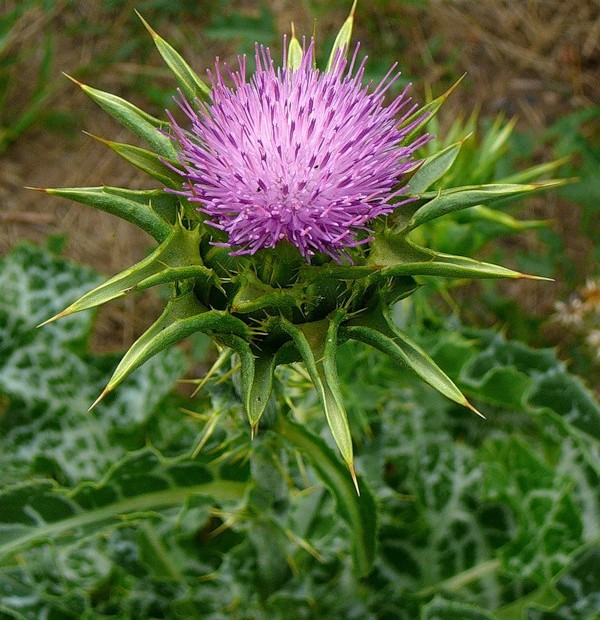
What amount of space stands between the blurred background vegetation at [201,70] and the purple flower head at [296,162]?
209 centimetres

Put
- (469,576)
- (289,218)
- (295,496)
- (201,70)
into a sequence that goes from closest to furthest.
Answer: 1. (289,218)
2. (295,496)
3. (469,576)
4. (201,70)

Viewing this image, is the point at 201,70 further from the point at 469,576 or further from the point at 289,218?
the point at 289,218

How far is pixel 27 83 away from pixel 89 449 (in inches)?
81.2

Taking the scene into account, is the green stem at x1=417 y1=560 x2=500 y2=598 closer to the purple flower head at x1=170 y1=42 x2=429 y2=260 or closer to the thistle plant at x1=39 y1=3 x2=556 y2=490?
the thistle plant at x1=39 y1=3 x2=556 y2=490

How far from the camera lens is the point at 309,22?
12.9 feet

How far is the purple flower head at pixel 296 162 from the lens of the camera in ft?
4.52

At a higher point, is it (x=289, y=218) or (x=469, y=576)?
(x=289, y=218)

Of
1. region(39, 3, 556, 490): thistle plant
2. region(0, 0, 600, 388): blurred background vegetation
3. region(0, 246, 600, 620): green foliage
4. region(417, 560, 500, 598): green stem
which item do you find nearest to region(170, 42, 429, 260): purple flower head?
region(39, 3, 556, 490): thistle plant

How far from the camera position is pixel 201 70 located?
3.88 m

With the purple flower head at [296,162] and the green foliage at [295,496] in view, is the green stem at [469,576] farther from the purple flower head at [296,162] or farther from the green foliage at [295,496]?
the purple flower head at [296,162]

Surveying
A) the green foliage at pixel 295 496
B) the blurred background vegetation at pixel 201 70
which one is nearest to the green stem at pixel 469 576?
the green foliage at pixel 295 496

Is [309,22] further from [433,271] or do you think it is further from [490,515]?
[433,271]

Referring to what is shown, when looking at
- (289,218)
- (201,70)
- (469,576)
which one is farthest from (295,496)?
(201,70)

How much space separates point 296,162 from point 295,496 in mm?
1027
